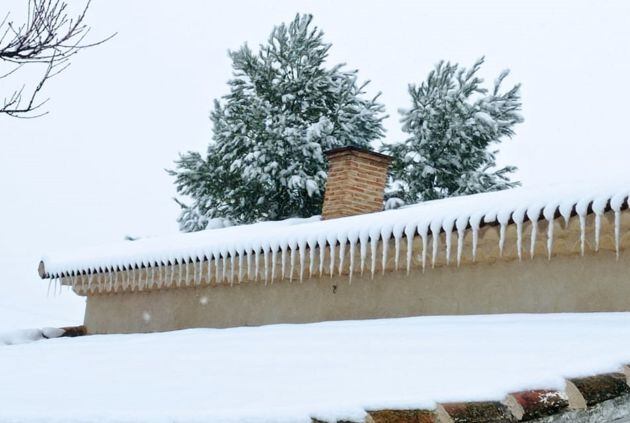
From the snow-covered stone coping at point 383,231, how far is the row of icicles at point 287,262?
0.03ft

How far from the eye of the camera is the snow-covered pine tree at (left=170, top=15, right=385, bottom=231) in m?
20.0

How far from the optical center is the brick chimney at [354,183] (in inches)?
409

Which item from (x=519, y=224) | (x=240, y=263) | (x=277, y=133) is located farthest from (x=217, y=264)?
(x=277, y=133)

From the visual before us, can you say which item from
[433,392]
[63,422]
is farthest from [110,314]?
[433,392]

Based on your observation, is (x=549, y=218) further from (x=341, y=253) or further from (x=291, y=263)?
(x=291, y=263)

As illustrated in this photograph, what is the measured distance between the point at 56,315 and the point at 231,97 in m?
28.0

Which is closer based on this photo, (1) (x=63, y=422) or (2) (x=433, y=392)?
(2) (x=433, y=392)

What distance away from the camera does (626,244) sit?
20.7 feet

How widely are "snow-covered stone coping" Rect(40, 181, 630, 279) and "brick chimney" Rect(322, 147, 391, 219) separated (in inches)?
24.9

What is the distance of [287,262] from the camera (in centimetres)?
891

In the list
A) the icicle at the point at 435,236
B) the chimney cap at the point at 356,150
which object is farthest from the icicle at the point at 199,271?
the icicle at the point at 435,236

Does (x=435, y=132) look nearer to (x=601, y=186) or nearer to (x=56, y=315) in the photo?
(x=601, y=186)

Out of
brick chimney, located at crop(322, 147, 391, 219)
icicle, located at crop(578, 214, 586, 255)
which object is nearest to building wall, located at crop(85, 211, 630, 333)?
icicle, located at crop(578, 214, 586, 255)

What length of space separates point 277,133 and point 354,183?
9.93 meters
